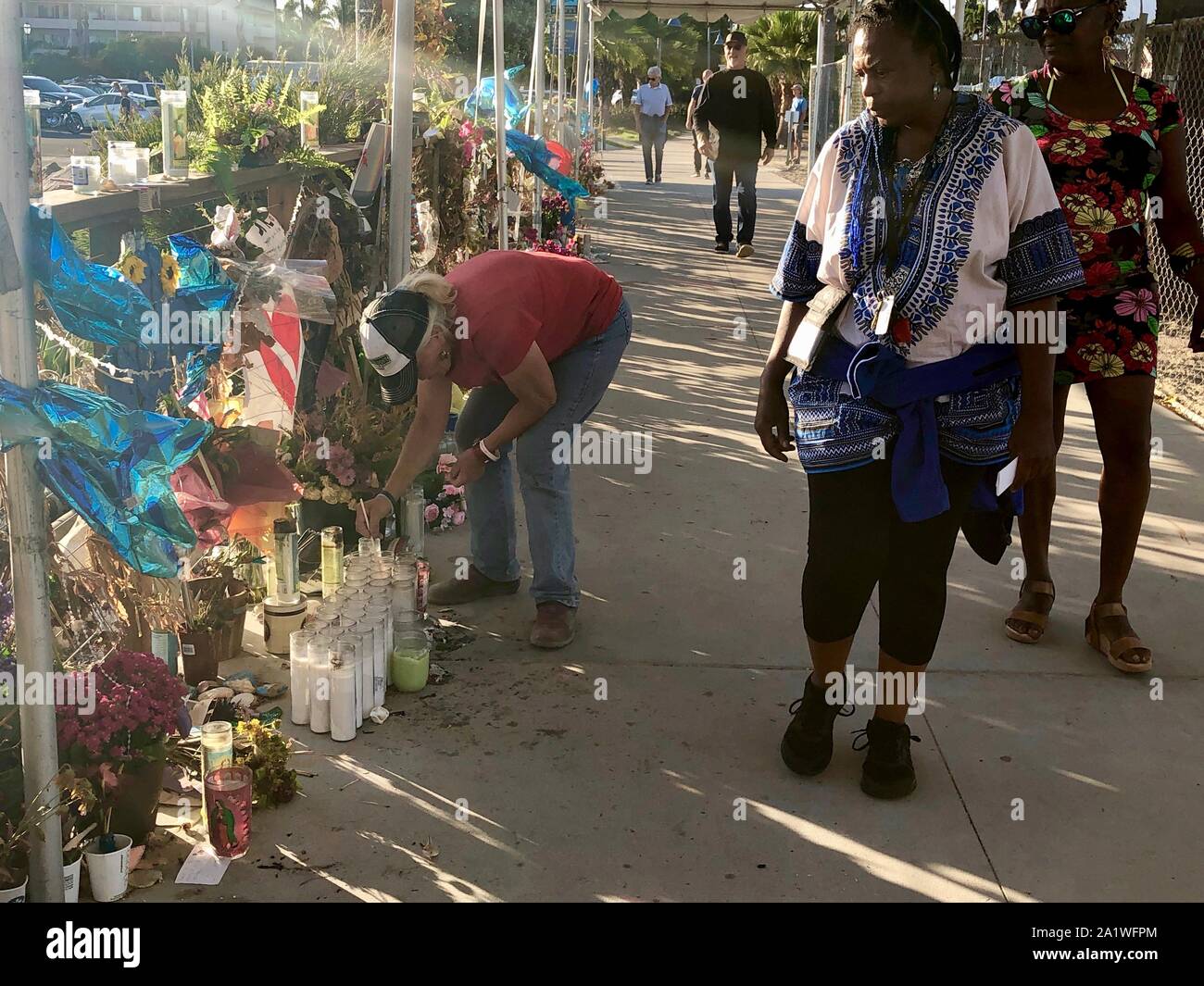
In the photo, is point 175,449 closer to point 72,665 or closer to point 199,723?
point 72,665

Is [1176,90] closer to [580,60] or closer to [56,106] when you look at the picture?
[580,60]

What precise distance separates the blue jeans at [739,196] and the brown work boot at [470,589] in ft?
28.3

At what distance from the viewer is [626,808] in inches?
133

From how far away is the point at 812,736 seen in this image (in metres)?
3.56

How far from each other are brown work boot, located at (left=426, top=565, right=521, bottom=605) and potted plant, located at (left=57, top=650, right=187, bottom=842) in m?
1.60

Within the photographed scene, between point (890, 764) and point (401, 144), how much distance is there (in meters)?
2.76

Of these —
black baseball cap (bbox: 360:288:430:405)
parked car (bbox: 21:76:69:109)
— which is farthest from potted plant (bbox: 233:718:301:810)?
parked car (bbox: 21:76:69:109)

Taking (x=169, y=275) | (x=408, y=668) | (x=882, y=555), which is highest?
(x=169, y=275)

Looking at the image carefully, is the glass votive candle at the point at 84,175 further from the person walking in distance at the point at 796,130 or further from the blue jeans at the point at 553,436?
the person walking in distance at the point at 796,130

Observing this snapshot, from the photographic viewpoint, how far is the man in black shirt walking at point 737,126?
12758 mm

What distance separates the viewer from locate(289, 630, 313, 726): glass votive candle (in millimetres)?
3762

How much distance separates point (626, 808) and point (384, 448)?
1974 mm

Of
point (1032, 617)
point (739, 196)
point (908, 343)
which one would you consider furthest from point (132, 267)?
point (739, 196)
